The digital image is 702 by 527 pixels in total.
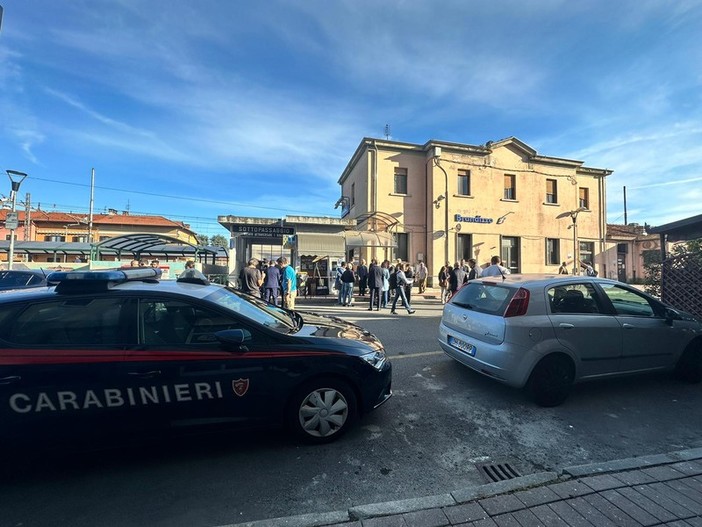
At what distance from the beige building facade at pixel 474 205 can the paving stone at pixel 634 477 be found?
1616 centimetres

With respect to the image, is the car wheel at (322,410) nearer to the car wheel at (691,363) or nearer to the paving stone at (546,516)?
the paving stone at (546,516)

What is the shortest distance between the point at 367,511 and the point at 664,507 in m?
1.97

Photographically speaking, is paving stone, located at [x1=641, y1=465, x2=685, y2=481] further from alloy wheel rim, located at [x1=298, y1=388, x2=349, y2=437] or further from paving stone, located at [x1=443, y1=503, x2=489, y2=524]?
alloy wheel rim, located at [x1=298, y1=388, x2=349, y2=437]

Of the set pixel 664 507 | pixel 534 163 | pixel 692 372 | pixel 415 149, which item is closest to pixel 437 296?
pixel 415 149

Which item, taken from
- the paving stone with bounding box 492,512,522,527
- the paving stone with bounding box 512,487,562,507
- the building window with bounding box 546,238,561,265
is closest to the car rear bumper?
the paving stone with bounding box 512,487,562,507

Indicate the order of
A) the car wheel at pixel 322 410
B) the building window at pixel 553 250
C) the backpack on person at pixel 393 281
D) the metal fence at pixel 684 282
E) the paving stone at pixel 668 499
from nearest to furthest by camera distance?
1. the paving stone at pixel 668 499
2. the car wheel at pixel 322 410
3. the metal fence at pixel 684 282
4. the backpack on person at pixel 393 281
5. the building window at pixel 553 250

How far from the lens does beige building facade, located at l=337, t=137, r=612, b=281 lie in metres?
19.6

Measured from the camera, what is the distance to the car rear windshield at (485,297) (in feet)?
14.1

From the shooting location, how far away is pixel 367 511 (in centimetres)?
225

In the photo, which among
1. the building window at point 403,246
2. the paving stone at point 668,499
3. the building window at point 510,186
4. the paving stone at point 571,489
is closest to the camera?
the paving stone at point 668,499

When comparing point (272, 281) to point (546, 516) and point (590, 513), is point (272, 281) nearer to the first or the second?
point (546, 516)

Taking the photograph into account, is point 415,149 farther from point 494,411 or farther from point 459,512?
point 459,512

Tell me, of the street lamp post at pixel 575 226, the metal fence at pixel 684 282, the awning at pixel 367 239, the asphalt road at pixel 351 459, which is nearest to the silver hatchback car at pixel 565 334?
the asphalt road at pixel 351 459

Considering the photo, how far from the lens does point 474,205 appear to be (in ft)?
66.4
